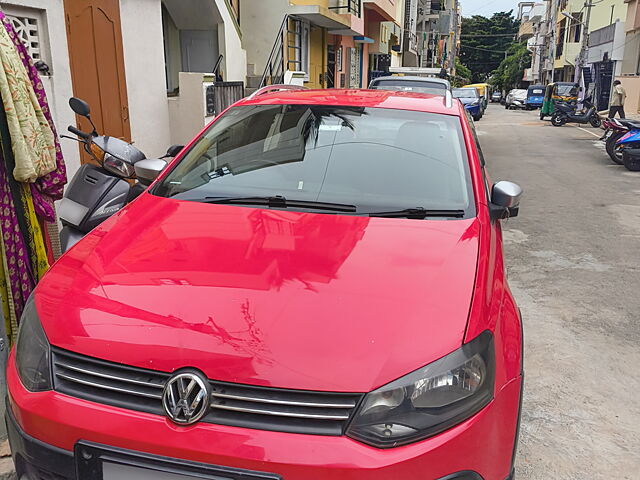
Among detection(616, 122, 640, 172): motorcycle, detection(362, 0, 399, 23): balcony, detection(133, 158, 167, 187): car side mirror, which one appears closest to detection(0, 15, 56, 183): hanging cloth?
detection(133, 158, 167, 187): car side mirror

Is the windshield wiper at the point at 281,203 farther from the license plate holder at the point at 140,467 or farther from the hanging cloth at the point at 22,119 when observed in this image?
the license plate holder at the point at 140,467

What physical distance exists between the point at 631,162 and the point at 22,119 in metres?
11.6

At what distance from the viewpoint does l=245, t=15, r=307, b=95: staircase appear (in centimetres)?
1283

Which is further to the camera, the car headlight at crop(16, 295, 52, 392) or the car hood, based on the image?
the car headlight at crop(16, 295, 52, 392)

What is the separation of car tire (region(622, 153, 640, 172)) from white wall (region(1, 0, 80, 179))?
10200 mm

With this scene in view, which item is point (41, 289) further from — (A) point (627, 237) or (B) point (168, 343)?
(A) point (627, 237)

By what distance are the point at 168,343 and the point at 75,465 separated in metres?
0.46

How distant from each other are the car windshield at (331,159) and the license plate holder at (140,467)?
1310 millimetres

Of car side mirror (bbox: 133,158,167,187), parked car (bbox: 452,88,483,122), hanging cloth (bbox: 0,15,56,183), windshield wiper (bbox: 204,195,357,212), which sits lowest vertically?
parked car (bbox: 452,88,483,122)

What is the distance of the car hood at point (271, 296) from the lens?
174 cm

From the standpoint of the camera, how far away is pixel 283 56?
14469 mm

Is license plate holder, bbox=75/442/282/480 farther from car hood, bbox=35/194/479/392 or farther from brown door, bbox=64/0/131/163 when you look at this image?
brown door, bbox=64/0/131/163

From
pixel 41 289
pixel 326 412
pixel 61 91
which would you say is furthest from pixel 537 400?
pixel 61 91

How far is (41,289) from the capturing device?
218cm
